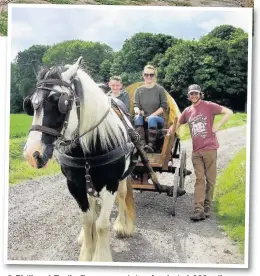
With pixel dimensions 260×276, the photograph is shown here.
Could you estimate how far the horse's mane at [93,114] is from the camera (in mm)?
2854

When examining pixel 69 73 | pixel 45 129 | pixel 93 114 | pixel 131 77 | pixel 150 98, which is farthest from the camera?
pixel 131 77

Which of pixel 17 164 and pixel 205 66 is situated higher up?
pixel 205 66

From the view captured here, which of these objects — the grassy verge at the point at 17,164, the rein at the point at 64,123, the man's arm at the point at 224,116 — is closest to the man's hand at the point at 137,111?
the man's arm at the point at 224,116

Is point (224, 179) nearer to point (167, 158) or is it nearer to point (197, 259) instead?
point (167, 158)

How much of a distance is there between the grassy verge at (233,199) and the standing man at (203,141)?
13 centimetres

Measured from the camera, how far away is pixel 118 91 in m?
3.92

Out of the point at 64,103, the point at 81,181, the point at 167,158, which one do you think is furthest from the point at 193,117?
the point at 64,103

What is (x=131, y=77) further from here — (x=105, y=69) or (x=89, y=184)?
(x=89, y=184)

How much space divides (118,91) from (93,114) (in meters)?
0.97

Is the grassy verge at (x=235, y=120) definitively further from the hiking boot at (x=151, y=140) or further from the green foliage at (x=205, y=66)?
the hiking boot at (x=151, y=140)

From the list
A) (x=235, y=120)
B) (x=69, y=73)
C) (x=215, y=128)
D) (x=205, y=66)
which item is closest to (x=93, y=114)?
(x=69, y=73)

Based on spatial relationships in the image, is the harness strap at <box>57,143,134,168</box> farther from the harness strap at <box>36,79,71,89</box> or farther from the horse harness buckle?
the harness strap at <box>36,79,71,89</box>

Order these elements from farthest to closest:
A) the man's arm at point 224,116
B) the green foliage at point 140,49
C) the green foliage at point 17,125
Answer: the green foliage at point 140,49, the man's arm at point 224,116, the green foliage at point 17,125

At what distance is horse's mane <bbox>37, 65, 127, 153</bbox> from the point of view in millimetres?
2854
